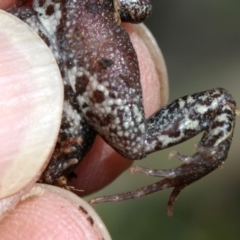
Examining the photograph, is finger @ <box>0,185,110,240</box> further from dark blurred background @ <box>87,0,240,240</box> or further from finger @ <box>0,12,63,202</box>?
dark blurred background @ <box>87,0,240,240</box>

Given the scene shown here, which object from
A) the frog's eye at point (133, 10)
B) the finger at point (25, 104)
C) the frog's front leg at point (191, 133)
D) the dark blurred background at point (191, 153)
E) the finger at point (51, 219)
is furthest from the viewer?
the dark blurred background at point (191, 153)

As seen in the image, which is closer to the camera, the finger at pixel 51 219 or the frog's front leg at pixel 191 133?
the finger at pixel 51 219

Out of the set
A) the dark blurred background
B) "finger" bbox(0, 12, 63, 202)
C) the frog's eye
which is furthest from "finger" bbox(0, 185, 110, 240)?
the dark blurred background

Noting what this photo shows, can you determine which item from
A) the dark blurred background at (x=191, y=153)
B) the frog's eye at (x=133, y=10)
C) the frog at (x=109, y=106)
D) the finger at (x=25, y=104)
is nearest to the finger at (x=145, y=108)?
the frog's eye at (x=133, y=10)

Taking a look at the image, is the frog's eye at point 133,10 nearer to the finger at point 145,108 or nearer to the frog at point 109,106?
the frog at point 109,106

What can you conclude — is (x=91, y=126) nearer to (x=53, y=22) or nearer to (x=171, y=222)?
(x=53, y=22)

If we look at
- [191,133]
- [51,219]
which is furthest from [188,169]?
[51,219]

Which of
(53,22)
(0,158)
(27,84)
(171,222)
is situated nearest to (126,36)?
(53,22)
